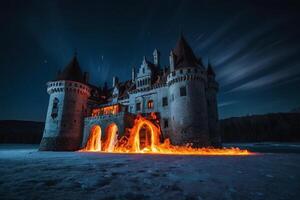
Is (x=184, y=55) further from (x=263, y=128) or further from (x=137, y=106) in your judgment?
(x=263, y=128)

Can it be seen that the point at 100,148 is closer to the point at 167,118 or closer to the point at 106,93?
the point at 167,118

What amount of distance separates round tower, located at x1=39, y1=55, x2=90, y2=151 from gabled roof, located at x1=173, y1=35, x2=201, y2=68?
23.0 m

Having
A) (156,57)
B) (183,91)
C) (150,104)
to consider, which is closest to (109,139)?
(150,104)

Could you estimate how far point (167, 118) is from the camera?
1200 inches

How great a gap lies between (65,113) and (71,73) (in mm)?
9526

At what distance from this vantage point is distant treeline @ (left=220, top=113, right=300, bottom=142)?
3374 inches

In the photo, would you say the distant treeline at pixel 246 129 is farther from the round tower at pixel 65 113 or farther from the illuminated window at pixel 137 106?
the illuminated window at pixel 137 106

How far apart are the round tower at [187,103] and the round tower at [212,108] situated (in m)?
5.47

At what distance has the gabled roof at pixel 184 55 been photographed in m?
29.3

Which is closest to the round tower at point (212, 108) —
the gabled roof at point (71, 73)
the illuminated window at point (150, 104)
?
the illuminated window at point (150, 104)

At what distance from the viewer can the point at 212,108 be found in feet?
108

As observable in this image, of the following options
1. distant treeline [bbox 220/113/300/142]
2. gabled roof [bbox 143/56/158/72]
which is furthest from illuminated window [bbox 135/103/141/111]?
distant treeline [bbox 220/113/300/142]

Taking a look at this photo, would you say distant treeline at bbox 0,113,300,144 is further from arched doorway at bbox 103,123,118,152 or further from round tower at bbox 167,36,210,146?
round tower at bbox 167,36,210,146

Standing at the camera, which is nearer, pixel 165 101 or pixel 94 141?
pixel 165 101
